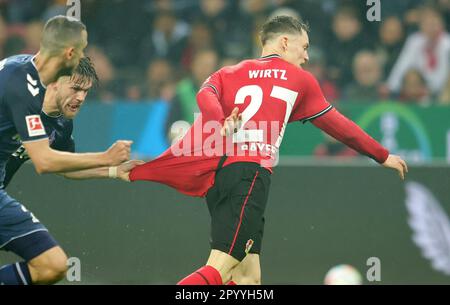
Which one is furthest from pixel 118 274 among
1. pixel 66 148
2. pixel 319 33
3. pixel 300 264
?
pixel 319 33

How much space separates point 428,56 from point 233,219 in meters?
5.64

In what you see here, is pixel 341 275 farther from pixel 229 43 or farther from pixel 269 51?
A: pixel 229 43

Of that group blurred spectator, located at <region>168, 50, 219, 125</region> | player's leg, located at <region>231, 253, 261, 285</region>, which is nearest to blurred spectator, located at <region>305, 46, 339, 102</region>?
blurred spectator, located at <region>168, 50, 219, 125</region>

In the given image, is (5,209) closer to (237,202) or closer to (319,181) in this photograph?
(237,202)

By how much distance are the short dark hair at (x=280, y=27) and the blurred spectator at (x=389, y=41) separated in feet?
15.8

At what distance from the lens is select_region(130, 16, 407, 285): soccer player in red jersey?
624 cm

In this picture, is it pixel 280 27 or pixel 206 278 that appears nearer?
pixel 206 278

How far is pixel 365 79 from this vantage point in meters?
11.1

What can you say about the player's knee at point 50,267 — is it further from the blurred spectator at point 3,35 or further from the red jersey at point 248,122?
the blurred spectator at point 3,35

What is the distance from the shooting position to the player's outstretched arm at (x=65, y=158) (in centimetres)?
582

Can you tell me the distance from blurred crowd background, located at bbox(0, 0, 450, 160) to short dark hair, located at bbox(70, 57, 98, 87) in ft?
12.4

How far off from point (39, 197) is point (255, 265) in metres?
2.81

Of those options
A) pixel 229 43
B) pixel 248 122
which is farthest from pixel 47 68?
pixel 229 43

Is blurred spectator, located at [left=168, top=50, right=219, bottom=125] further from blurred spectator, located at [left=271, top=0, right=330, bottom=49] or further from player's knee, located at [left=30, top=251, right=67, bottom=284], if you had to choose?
player's knee, located at [left=30, top=251, right=67, bottom=284]
